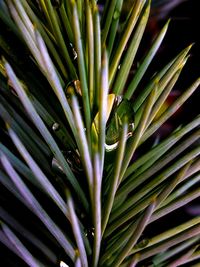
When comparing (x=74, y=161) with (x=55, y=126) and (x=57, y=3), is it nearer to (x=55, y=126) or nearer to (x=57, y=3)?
(x=55, y=126)

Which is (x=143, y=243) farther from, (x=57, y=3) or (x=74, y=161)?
(x=57, y=3)

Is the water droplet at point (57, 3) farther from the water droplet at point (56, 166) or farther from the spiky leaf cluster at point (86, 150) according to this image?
the water droplet at point (56, 166)

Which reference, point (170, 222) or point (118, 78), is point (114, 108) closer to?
point (118, 78)

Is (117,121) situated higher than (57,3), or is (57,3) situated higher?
(57,3)

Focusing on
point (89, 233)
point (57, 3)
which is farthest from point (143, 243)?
point (57, 3)

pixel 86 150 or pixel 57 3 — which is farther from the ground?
pixel 57 3

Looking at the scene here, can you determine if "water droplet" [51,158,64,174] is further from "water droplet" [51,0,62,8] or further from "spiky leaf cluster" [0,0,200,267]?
"water droplet" [51,0,62,8]

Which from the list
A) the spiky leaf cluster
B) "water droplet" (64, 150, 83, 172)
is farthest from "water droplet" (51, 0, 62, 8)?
"water droplet" (64, 150, 83, 172)

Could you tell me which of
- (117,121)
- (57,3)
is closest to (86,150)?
(117,121)

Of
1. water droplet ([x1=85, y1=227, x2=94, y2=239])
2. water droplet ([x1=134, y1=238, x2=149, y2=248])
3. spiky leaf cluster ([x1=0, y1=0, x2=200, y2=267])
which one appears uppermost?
spiky leaf cluster ([x1=0, y1=0, x2=200, y2=267])

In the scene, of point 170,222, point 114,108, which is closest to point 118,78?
point 114,108

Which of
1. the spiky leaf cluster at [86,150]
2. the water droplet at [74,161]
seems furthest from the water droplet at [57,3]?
the water droplet at [74,161]

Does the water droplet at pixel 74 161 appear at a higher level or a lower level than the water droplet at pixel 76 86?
lower
